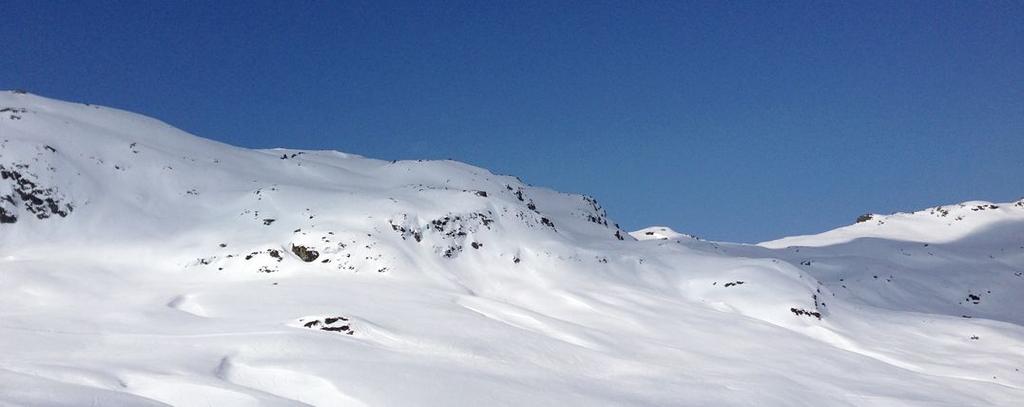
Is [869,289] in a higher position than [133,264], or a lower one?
higher

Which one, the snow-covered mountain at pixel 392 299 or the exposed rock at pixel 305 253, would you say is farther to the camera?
the exposed rock at pixel 305 253

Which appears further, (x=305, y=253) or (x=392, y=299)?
(x=305, y=253)

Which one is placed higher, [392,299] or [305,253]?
[305,253]

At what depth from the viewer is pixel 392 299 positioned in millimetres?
23938

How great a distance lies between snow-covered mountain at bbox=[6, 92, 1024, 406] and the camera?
14.2 m

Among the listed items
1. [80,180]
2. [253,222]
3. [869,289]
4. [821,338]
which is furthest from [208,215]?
[869,289]

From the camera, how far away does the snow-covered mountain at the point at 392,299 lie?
14250 mm

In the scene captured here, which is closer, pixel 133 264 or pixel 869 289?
pixel 133 264

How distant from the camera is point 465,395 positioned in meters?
13.5

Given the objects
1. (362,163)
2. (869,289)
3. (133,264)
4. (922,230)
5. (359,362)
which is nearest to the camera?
(359,362)

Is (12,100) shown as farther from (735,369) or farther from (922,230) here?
(922,230)

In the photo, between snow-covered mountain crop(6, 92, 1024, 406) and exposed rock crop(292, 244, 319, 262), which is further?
exposed rock crop(292, 244, 319, 262)

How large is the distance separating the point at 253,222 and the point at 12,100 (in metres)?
16.9

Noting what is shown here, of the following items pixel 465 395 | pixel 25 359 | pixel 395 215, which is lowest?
pixel 25 359
